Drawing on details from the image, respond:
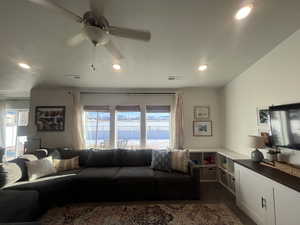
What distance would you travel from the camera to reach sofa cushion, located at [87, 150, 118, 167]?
3.57 meters

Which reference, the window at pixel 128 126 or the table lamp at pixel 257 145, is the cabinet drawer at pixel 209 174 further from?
the window at pixel 128 126

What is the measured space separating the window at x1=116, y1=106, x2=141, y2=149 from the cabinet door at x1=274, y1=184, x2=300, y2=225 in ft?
10.4

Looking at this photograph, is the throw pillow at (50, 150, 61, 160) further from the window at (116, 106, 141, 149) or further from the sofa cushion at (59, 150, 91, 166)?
the window at (116, 106, 141, 149)

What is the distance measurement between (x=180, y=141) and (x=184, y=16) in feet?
10.3

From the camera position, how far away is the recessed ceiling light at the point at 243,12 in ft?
5.24

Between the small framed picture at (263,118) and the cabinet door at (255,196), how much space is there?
834 mm

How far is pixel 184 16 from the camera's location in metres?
1.72

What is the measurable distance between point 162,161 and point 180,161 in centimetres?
37

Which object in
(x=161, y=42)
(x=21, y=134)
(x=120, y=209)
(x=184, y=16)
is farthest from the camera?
(x=21, y=134)

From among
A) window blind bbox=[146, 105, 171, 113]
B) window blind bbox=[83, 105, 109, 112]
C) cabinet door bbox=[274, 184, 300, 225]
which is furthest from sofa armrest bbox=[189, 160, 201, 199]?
window blind bbox=[83, 105, 109, 112]

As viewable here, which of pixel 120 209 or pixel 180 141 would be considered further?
pixel 180 141

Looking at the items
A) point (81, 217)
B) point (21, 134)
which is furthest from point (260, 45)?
point (21, 134)

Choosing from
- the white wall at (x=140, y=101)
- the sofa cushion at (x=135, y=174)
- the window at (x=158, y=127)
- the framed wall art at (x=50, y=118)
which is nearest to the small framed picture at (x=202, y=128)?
the white wall at (x=140, y=101)

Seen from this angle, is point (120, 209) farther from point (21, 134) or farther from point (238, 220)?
point (21, 134)
